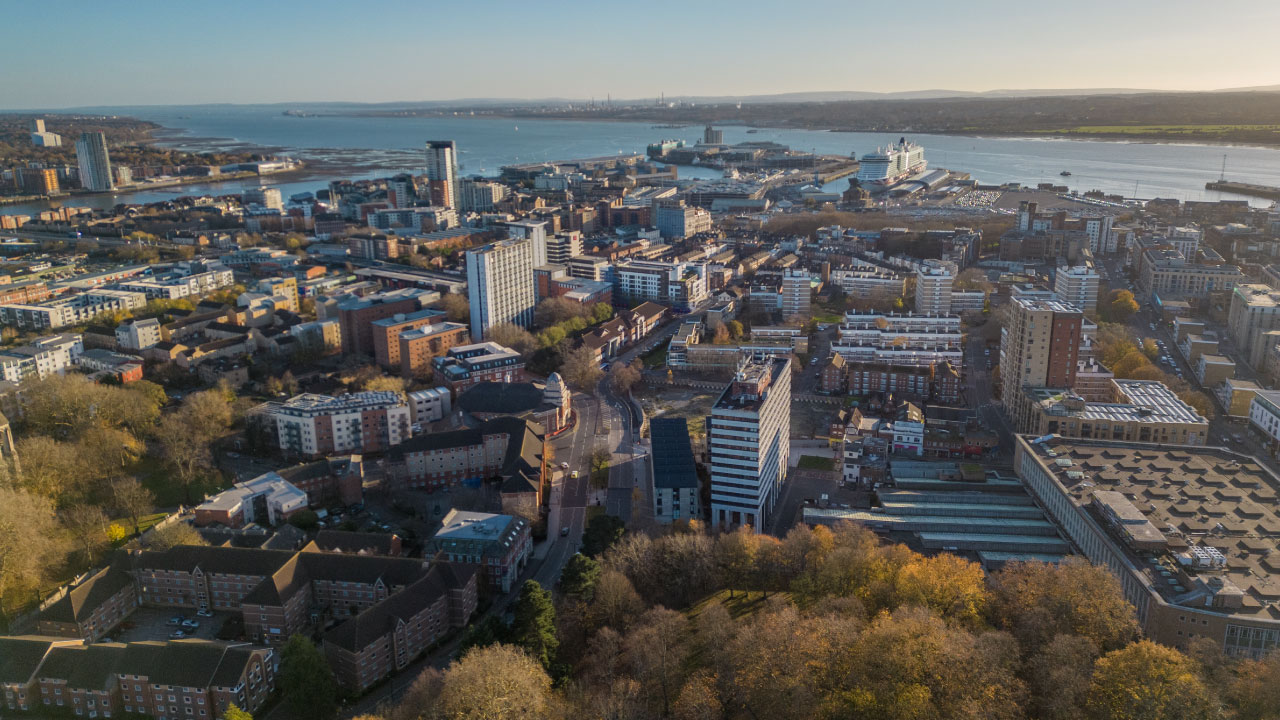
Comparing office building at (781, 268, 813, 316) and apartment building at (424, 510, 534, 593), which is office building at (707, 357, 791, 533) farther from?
office building at (781, 268, 813, 316)

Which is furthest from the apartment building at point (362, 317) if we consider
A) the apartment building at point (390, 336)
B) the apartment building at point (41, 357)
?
the apartment building at point (41, 357)

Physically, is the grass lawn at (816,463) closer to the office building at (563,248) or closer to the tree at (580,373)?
the tree at (580,373)

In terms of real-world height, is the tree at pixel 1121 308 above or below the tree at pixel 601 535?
above

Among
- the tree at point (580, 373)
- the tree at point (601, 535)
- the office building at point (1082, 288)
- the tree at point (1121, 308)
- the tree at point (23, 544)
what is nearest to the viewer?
the tree at point (23, 544)

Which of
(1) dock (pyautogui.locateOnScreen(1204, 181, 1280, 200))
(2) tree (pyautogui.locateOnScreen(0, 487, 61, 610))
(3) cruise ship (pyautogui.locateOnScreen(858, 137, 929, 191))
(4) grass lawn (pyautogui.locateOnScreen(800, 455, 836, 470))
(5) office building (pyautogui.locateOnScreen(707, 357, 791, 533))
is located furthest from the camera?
(3) cruise ship (pyautogui.locateOnScreen(858, 137, 929, 191))

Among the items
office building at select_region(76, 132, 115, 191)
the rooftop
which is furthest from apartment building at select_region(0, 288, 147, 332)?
office building at select_region(76, 132, 115, 191)

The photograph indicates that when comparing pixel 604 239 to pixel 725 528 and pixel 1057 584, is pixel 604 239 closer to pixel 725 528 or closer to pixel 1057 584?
pixel 725 528
